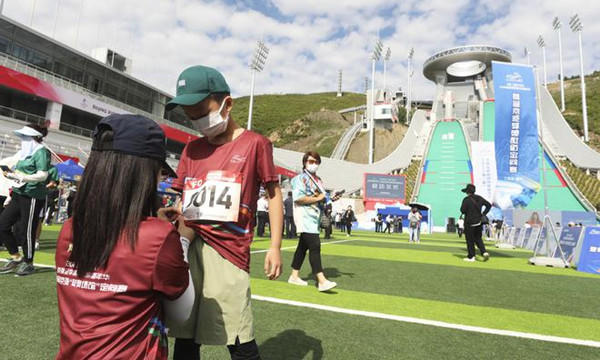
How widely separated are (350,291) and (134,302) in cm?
416

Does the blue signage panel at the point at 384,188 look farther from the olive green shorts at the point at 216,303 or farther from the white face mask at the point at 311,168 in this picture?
the olive green shorts at the point at 216,303

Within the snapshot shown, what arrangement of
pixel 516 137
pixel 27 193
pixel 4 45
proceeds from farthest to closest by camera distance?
pixel 4 45
pixel 516 137
pixel 27 193

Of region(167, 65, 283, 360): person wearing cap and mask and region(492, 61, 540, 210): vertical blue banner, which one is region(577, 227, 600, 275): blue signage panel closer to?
region(492, 61, 540, 210): vertical blue banner

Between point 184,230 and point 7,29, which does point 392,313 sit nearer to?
point 184,230

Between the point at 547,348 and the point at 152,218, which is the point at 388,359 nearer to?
the point at 547,348

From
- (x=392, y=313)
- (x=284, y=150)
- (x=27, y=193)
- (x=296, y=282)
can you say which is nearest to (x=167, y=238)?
(x=392, y=313)

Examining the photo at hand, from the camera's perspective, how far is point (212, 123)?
1.86m

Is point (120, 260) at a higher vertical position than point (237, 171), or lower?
lower

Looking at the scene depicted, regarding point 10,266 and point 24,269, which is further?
point 10,266

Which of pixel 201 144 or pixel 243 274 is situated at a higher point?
pixel 201 144

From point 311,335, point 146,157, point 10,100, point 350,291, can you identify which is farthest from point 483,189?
point 10,100

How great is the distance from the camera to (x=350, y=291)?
5.05m

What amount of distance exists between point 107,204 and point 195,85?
73 cm

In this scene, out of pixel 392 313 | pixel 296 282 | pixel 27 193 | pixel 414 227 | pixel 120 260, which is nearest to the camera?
pixel 120 260
